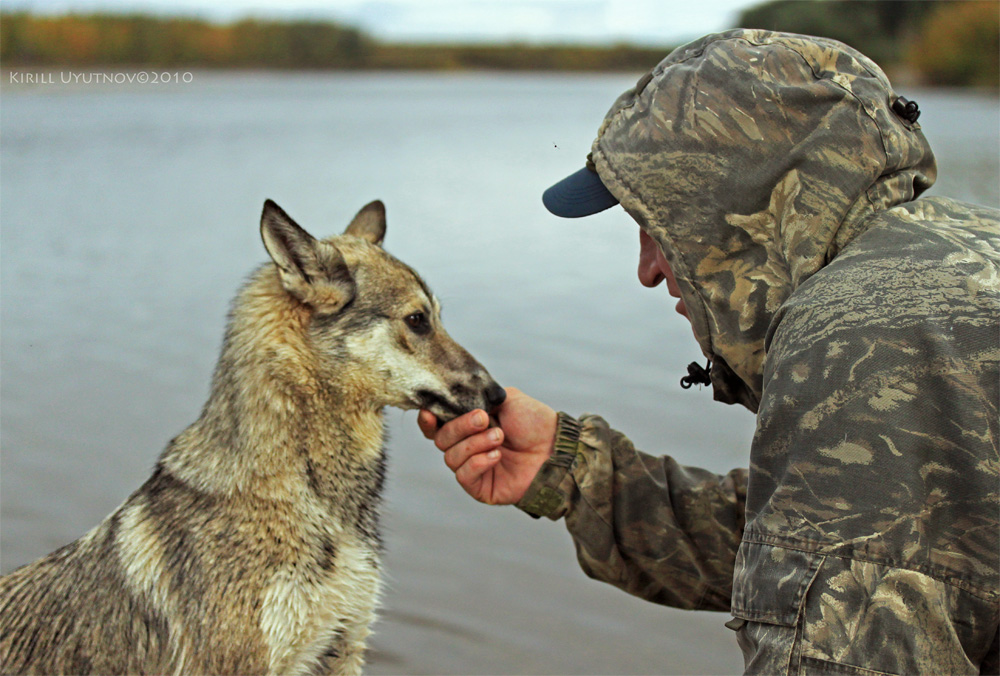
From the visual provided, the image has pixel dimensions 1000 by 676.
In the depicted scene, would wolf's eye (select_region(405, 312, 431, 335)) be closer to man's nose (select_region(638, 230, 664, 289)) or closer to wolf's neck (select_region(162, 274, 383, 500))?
wolf's neck (select_region(162, 274, 383, 500))

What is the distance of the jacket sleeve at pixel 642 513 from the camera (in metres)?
3.69

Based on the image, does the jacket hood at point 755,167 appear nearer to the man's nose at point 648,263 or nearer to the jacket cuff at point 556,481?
the man's nose at point 648,263

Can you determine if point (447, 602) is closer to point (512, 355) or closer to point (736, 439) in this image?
point (736, 439)

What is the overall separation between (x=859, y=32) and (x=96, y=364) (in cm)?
2172

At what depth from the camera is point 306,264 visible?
11.3 ft

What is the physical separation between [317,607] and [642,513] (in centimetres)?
138

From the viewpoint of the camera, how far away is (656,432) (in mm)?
6445

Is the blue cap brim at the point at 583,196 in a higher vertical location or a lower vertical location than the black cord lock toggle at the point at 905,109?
lower

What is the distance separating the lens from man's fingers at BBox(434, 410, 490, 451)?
11.5 feet

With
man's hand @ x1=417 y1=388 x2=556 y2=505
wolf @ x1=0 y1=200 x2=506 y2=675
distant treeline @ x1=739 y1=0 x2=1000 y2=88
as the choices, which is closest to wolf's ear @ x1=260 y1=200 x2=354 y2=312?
wolf @ x1=0 y1=200 x2=506 y2=675

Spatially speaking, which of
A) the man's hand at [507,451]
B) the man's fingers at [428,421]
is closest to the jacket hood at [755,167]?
the man's hand at [507,451]

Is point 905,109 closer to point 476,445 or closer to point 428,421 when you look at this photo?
point 476,445

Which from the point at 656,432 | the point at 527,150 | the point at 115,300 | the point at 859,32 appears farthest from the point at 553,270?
the point at 859,32

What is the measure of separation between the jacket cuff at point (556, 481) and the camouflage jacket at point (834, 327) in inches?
28.3
